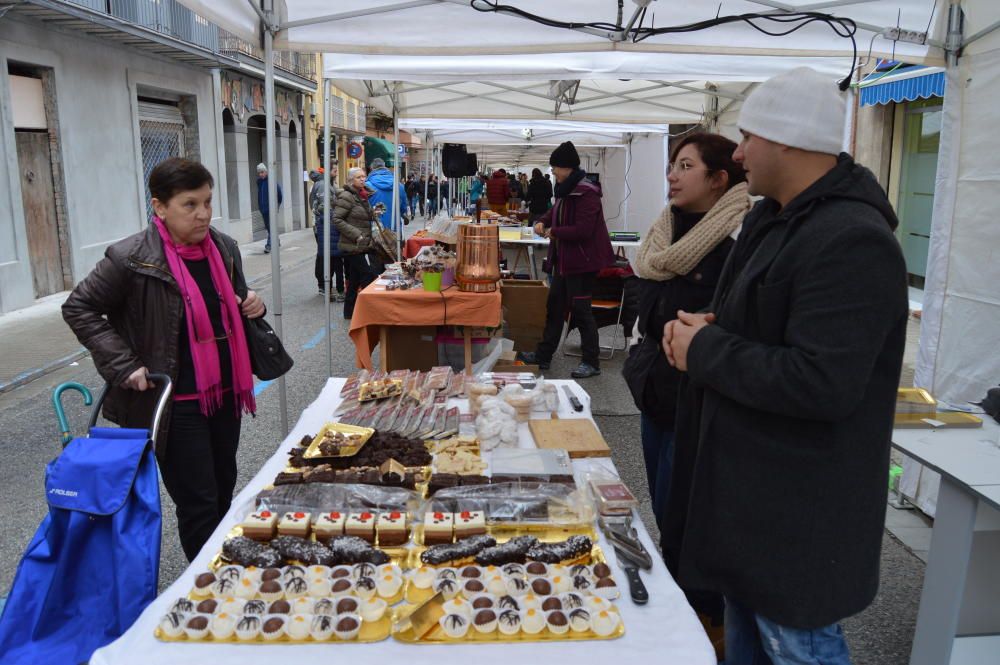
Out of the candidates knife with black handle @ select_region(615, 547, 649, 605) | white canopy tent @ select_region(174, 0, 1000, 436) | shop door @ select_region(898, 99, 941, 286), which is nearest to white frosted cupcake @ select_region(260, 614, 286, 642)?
knife with black handle @ select_region(615, 547, 649, 605)

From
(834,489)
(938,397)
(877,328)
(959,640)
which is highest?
(877,328)

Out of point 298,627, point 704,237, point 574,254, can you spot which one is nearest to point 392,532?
point 298,627

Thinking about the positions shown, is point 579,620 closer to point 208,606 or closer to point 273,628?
point 273,628

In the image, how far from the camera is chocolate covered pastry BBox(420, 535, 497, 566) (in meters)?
1.96

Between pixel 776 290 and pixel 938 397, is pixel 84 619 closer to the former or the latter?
pixel 776 290

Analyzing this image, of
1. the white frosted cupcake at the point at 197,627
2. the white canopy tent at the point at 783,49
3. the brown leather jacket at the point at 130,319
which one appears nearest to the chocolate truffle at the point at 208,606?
the white frosted cupcake at the point at 197,627

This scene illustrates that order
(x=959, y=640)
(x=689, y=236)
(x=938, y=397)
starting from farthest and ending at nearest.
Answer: (x=938, y=397), (x=689, y=236), (x=959, y=640)

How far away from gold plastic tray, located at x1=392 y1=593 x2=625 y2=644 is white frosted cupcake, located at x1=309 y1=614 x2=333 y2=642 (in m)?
0.14

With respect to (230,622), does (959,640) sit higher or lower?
lower

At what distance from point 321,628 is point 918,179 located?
1118 centimetres

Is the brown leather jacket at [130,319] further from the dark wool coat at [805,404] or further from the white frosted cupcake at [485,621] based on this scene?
the dark wool coat at [805,404]

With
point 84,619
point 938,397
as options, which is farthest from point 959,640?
point 84,619

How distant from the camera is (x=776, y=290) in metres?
1.62

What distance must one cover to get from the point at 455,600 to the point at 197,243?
1.85 m
